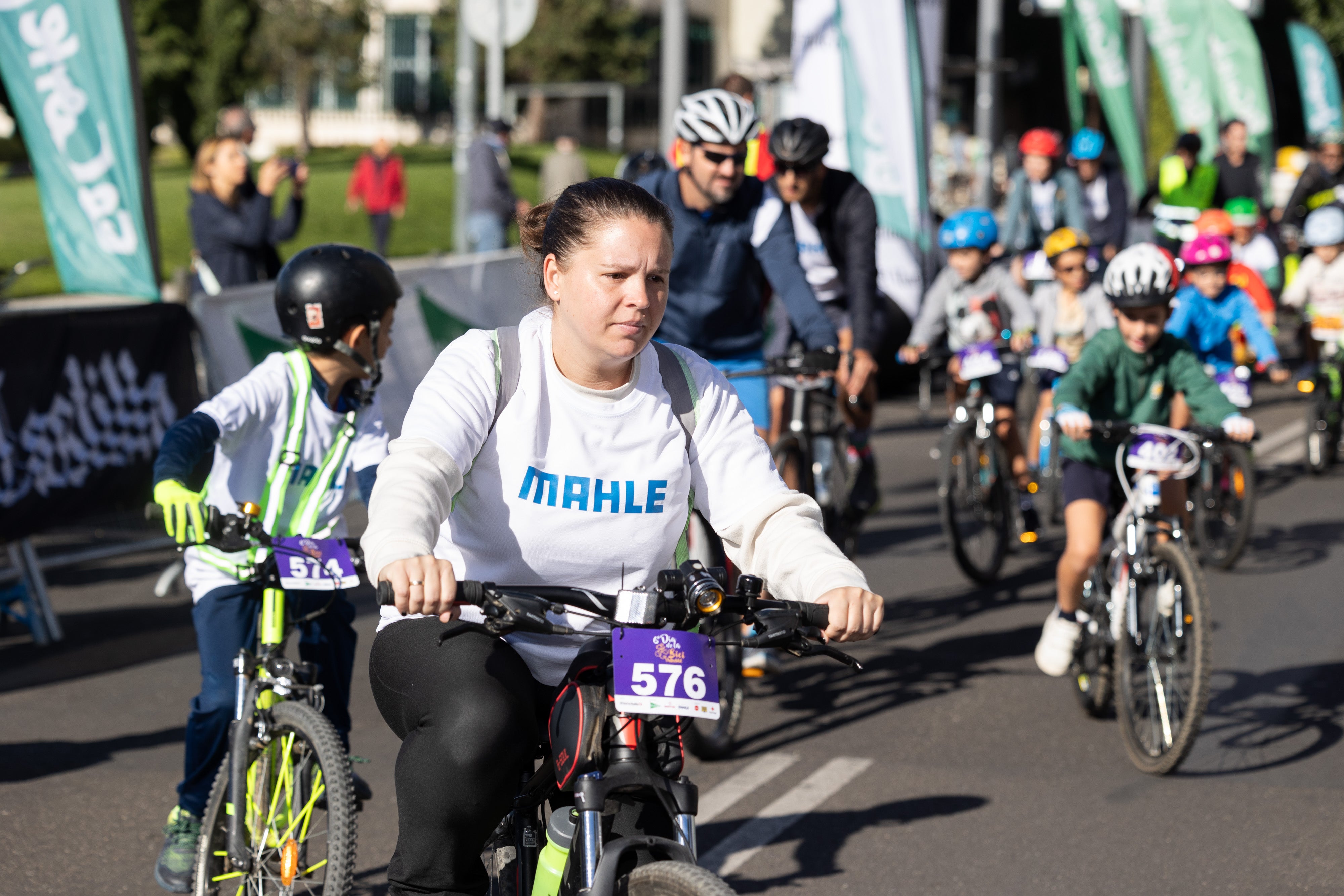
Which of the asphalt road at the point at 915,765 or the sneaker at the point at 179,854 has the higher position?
the sneaker at the point at 179,854

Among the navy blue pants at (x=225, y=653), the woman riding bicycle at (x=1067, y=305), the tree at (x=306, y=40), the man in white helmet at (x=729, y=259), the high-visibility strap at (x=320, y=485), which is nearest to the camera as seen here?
the navy blue pants at (x=225, y=653)

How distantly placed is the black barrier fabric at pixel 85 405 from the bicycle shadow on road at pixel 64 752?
1.78 metres

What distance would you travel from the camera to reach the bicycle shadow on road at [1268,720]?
18.7 ft

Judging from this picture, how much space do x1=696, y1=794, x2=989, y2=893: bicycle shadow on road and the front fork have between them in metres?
1.43

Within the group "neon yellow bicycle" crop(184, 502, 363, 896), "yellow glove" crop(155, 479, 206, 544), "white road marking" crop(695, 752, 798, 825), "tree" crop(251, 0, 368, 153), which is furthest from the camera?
"tree" crop(251, 0, 368, 153)

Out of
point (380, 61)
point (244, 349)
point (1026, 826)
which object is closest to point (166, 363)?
point (244, 349)

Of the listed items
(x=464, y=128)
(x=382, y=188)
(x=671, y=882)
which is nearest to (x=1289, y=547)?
(x=671, y=882)

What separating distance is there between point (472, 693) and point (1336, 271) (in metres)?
10.7

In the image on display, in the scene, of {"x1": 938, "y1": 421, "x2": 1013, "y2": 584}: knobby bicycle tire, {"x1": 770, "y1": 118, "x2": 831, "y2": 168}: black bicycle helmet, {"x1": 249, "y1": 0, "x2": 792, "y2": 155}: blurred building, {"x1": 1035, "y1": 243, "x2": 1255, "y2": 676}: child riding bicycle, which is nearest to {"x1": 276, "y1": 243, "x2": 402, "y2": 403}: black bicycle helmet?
{"x1": 1035, "y1": 243, "x2": 1255, "y2": 676}: child riding bicycle

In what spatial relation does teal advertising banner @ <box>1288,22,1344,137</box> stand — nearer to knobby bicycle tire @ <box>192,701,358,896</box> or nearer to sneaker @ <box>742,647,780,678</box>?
sneaker @ <box>742,647,780,678</box>

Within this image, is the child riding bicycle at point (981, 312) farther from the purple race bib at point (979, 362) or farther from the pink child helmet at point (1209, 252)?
the pink child helmet at point (1209, 252)

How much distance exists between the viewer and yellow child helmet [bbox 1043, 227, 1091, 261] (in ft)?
31.9

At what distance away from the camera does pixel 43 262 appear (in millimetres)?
8711

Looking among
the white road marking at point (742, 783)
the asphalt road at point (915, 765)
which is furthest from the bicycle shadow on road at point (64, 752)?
the white road marking at point (742, 783)
